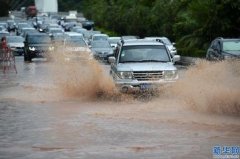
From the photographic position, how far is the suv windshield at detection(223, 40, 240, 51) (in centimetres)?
3133

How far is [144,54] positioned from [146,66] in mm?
1097

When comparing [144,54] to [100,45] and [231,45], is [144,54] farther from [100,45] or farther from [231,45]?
[100,45]

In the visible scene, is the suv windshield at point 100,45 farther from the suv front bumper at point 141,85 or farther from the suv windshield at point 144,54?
the suv front bumper at point 141,85

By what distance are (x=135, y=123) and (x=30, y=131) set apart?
2288mm

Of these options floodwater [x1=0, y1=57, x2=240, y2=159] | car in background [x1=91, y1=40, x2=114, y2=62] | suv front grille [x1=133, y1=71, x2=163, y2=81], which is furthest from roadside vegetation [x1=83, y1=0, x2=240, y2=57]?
suv front grille [x1=133, y1=71, x2=163, y2=81]

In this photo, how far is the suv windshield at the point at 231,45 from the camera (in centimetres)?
3133

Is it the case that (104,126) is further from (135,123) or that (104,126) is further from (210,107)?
(210,107)

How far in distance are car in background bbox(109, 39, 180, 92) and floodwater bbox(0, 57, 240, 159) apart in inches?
11.6

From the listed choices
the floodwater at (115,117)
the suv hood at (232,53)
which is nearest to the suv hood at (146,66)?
the floodwater at (115,117)

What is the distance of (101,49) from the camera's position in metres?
50.1

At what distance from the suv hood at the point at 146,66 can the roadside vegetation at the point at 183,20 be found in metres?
Result: 21.5

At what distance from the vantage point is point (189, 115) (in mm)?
16984

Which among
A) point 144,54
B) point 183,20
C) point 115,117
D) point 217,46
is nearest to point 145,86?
point 144,54

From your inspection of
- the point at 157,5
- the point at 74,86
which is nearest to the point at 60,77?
the point at 74,86
